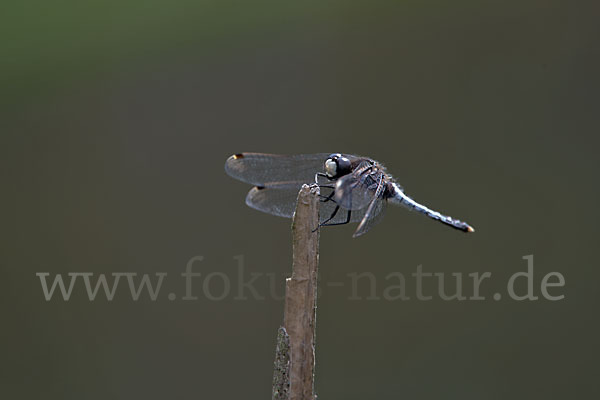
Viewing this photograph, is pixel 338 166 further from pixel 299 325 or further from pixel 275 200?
pixel 299 325

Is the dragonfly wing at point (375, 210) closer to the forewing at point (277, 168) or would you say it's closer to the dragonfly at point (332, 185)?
the dragonfly at point (332, 185)

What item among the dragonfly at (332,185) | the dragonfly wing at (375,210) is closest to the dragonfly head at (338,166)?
the dragonfly at (332,185)

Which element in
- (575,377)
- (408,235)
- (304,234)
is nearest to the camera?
(304,234)

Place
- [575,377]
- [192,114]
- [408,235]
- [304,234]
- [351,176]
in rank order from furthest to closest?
[192,114] → [408,235] → [575,377] → [351,176] → [304,234]

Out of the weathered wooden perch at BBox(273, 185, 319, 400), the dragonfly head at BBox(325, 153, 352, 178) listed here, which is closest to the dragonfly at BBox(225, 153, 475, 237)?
the dragonfly head at BBox(325, 153, 352, 178)

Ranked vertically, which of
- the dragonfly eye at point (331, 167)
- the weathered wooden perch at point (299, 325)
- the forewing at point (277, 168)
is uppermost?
the forewing at point (277, 168)

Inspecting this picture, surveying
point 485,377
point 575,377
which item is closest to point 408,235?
point 485,377

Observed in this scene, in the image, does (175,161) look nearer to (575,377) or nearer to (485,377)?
(485,377)

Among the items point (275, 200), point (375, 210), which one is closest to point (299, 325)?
point (375, 210)
